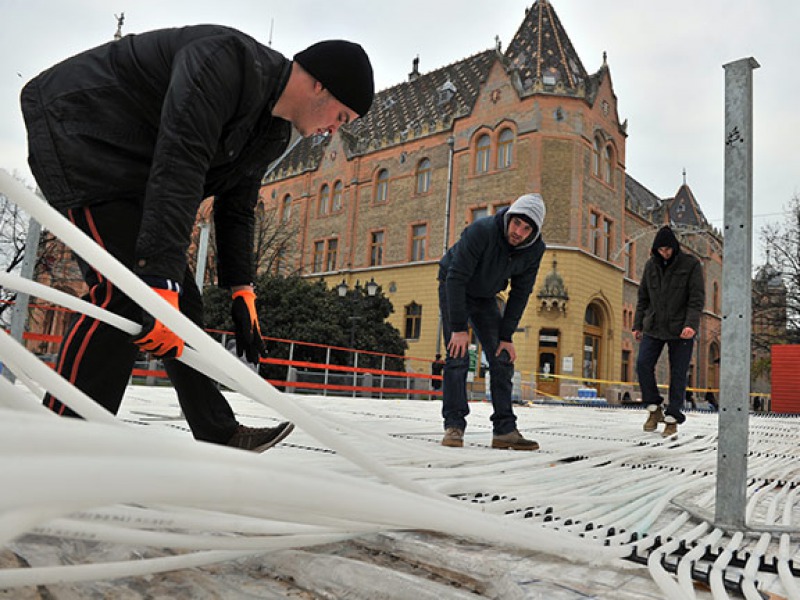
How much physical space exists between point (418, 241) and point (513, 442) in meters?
21.2

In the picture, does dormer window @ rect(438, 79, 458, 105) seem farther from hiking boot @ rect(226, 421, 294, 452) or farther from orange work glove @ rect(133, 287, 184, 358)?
orange work glove @ rect(133, 287, 184, 358)

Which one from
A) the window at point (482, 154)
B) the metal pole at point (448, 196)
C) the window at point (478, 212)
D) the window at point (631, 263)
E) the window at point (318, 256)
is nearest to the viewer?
the window at point (478, 212)

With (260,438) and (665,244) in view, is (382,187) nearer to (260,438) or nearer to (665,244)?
(665,244)

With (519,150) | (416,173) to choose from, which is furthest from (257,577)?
(416,173)

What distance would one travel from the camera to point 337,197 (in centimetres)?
2742

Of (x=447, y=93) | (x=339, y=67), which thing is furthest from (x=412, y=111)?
(x=339, y=67)

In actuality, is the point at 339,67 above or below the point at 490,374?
above

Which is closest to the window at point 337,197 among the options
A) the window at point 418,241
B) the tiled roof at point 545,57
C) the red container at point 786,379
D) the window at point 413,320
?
the window at point 418,241

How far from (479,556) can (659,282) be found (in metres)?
4.39

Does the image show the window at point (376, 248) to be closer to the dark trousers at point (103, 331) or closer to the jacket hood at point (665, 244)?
the jacket hood at point (665, 244)

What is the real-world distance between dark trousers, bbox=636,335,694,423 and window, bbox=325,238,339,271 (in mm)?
22234

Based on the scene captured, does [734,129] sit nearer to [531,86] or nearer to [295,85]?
[295,85]

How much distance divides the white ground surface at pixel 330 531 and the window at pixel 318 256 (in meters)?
25.8

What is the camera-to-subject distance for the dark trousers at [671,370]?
15.3 ft
